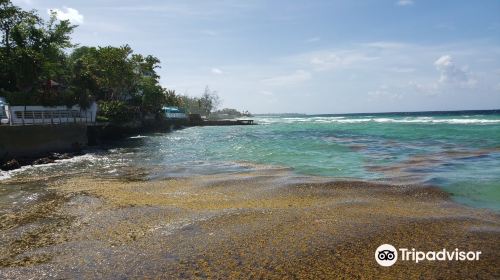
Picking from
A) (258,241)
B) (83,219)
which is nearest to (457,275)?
(258,241)

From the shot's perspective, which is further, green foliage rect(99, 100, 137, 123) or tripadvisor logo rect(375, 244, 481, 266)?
green foliage rect(99, 100, 137, 123)

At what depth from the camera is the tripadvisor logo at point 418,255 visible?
20.1 ft

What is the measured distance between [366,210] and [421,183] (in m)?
4.49

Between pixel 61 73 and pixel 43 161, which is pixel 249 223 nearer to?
pixel 43 161

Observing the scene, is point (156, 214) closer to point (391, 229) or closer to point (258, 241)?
point (258, 241)

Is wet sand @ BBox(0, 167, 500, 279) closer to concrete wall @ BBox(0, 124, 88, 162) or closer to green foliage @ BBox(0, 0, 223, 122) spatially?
concrete wall @ BBox(0, 124, 88, 162)

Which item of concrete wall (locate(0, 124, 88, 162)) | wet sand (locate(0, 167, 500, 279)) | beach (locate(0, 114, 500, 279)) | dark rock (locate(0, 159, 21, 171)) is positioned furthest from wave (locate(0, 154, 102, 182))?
wet sand (locate(0, 167, 500, 279))

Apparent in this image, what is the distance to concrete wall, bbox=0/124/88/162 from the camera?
2120 centimetres

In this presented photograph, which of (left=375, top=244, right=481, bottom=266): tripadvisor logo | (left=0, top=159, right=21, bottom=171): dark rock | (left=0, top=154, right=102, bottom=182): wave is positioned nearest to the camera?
(left=375, top=244, right=481, bottom=266): tripadvisor logo

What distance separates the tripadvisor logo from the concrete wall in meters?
22.1

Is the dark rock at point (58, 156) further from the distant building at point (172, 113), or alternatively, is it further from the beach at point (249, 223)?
the distant building at point (172, 113)

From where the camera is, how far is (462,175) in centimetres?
1395

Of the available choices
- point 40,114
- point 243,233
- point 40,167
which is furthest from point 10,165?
point 243,233

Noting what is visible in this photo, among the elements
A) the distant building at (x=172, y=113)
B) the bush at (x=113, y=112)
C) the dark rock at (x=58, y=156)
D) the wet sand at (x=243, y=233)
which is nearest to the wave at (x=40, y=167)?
the dark rock at (x=58, y=156)
